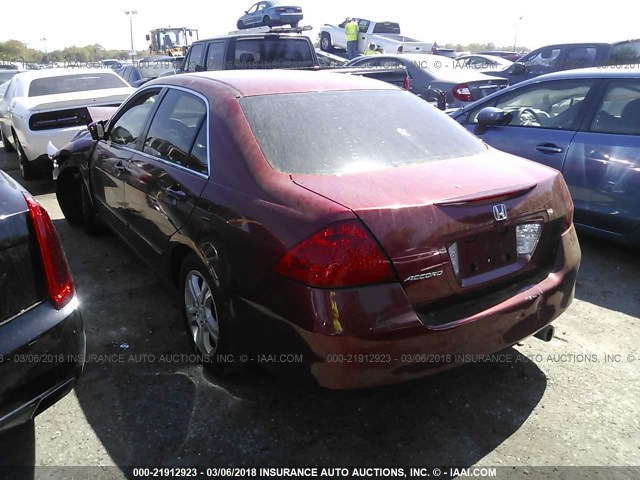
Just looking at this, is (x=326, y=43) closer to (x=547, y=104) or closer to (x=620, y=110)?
(x=547, y=104)

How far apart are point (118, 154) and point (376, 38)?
65.0 ft

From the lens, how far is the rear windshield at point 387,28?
22812 mm

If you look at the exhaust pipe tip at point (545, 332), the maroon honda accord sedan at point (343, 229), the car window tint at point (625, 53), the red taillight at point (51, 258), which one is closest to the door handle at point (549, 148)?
the maroon honda accord sedan at point (343, 229)

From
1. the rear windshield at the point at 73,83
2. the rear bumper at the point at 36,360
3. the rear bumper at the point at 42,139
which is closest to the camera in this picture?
the rear bumper at the point at 36,360

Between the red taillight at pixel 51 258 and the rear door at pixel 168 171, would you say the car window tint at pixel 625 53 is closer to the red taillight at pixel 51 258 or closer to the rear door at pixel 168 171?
the rear door at pixel 168 171

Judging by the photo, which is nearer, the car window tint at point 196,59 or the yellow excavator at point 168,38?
the car window tint at point 196,59

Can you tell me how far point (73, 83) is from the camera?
26.6 feet

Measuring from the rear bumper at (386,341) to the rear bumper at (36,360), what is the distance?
0.72 m

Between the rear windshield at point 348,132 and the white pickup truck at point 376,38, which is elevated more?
the white pickup truck at point 376,38

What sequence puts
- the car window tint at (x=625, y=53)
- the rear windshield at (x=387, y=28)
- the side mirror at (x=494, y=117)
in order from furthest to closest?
the rear windshield at (x=387, y=28) → the car window tint at (x=625, y=53) → the side mirror at (x=494, y=117)

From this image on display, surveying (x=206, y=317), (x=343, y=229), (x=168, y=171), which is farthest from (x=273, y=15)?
(x=343, y=229)

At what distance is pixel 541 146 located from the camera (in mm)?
4758

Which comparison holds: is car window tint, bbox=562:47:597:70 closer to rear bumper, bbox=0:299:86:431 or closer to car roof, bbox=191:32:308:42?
car roof, bbox=191:32:308:42

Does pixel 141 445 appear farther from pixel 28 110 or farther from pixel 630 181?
pixel 28 110
